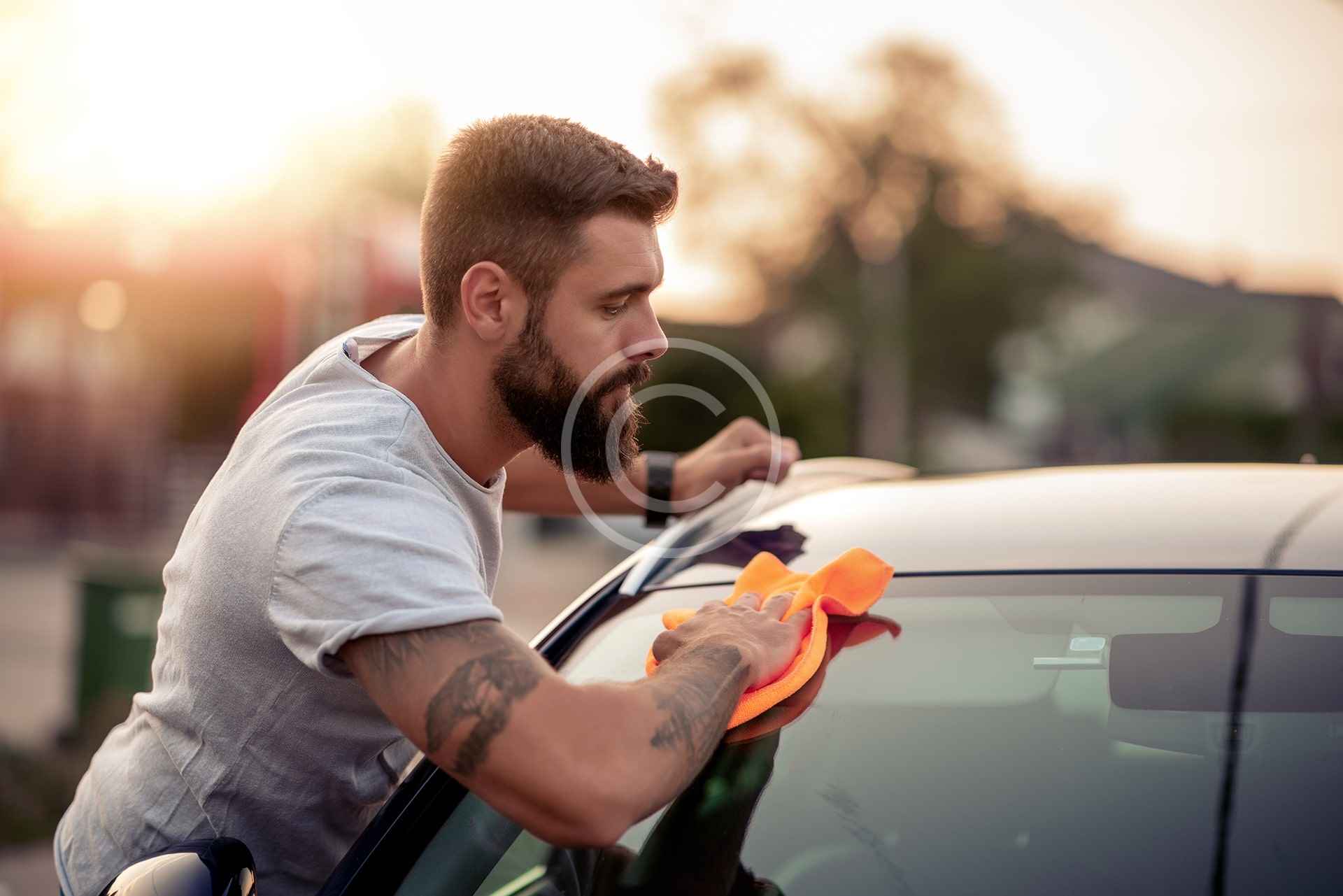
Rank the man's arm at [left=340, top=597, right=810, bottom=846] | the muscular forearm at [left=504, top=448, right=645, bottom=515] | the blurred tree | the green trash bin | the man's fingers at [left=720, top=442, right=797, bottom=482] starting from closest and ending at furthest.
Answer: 1. the man's arm at [left=340, top=597, right=810, bottom=846]
2. the man's fingers at [left=720, top=442, right=797, bottom=482]
3. the muscular forearm at [left=504, top=448, right=645, bottom=515]
4. the green trash bin
5. the blurred tree

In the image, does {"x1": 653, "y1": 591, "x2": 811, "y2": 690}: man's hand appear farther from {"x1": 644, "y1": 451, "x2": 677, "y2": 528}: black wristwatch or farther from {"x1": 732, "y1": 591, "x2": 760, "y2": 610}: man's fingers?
{"x1": 644, "y1": 451, "x2": 677, "y2": 528}: black wristwatch

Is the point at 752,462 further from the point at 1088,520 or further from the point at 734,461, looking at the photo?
the point at 1088,520

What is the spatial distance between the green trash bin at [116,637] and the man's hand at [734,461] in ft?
14.0

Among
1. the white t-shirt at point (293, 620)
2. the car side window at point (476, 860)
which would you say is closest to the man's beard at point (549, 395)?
the white t-shirt at point (293, 620)

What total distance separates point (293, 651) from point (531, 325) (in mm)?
534

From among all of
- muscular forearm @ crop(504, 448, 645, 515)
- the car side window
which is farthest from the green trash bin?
the car side window

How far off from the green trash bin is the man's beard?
477cm

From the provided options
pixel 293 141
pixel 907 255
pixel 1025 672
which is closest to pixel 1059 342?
pixel 907 255

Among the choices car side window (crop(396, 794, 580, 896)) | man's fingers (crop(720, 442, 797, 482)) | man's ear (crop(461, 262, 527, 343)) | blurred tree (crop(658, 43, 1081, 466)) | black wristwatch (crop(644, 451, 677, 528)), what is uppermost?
man's ear (crop(461, 262, 527, 343))

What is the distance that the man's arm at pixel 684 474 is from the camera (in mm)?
2510

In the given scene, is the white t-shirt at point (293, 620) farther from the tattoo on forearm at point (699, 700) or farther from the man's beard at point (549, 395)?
the tattoo on forearm at point (699, 700)

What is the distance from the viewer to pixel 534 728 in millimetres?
1461

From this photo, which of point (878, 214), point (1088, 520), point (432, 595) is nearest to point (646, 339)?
point (432, 595)

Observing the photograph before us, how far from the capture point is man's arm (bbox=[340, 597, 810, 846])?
1.45 metres
